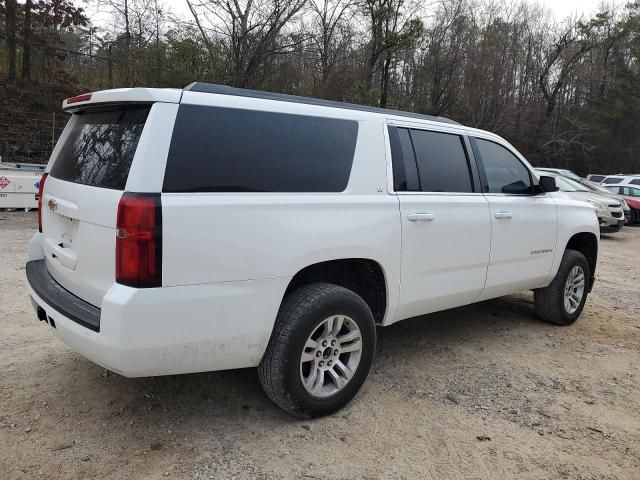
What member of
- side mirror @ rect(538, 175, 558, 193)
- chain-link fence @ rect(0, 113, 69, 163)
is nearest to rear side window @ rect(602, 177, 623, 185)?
side mirror @ rect(538, 175, 558, 193)

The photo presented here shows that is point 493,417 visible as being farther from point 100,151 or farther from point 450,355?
point 100,151

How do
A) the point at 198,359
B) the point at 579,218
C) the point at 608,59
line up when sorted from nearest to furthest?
the point at 198,359 → the point at 579,218 → the point at 608,59

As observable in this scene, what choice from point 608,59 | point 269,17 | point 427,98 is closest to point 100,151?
point 269,17

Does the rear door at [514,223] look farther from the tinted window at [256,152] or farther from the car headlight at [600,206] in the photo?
the car headlight at [600,206]

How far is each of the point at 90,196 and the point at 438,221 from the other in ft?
7.50

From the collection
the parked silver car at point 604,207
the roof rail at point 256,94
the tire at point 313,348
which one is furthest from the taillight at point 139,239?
the parked silver car at point 604,207

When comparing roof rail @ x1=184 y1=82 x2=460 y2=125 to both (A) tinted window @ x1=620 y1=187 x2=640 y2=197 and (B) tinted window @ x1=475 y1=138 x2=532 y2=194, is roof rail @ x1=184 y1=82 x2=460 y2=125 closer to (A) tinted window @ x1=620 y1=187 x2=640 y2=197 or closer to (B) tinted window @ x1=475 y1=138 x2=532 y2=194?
(B) tinted window @ x1=475 y1=138 x2=532 y2=194

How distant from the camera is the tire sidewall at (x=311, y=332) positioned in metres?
2.98

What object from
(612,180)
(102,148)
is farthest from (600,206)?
(102,148)

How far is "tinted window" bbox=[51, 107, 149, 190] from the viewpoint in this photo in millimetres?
2668

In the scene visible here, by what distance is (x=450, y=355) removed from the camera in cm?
443

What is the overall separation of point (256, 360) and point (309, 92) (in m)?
18.6

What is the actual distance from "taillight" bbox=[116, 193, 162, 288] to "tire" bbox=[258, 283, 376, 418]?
0.82 m

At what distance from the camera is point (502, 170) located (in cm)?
462
